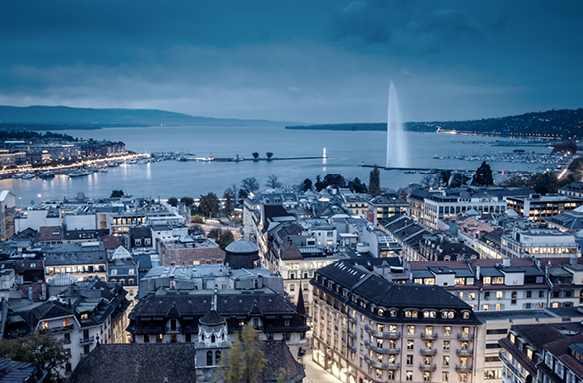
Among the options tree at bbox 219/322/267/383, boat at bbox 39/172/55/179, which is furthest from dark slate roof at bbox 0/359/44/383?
boat at bbox 39/172/55/179

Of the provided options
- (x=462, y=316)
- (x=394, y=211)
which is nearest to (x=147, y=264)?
(x=462, y=316)

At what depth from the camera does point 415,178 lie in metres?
152

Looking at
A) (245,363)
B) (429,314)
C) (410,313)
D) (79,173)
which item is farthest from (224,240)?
(79,173)

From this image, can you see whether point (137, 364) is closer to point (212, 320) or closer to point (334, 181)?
point (212, 320)

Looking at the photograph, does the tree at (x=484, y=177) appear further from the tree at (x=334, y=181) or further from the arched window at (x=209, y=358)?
the arched window at (x=209, y=358)

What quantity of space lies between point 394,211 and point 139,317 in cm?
5232

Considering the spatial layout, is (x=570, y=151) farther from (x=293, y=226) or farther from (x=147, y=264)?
(x=147, y=264)

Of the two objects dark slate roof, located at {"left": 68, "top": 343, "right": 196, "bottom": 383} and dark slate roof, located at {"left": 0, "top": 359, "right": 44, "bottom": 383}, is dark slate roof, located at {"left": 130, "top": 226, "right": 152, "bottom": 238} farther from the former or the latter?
dark slate roof, located at {"left": 0, "top": 359, "right": 44, "bottom": 383}

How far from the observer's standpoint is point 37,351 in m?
22.8

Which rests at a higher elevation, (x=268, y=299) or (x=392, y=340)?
(x=268, y=299)

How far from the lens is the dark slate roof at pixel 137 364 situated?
22578mm

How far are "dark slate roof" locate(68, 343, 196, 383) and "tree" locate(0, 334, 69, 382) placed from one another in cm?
116

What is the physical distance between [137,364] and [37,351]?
162 inches

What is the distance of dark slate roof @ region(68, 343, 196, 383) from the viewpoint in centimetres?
2258
